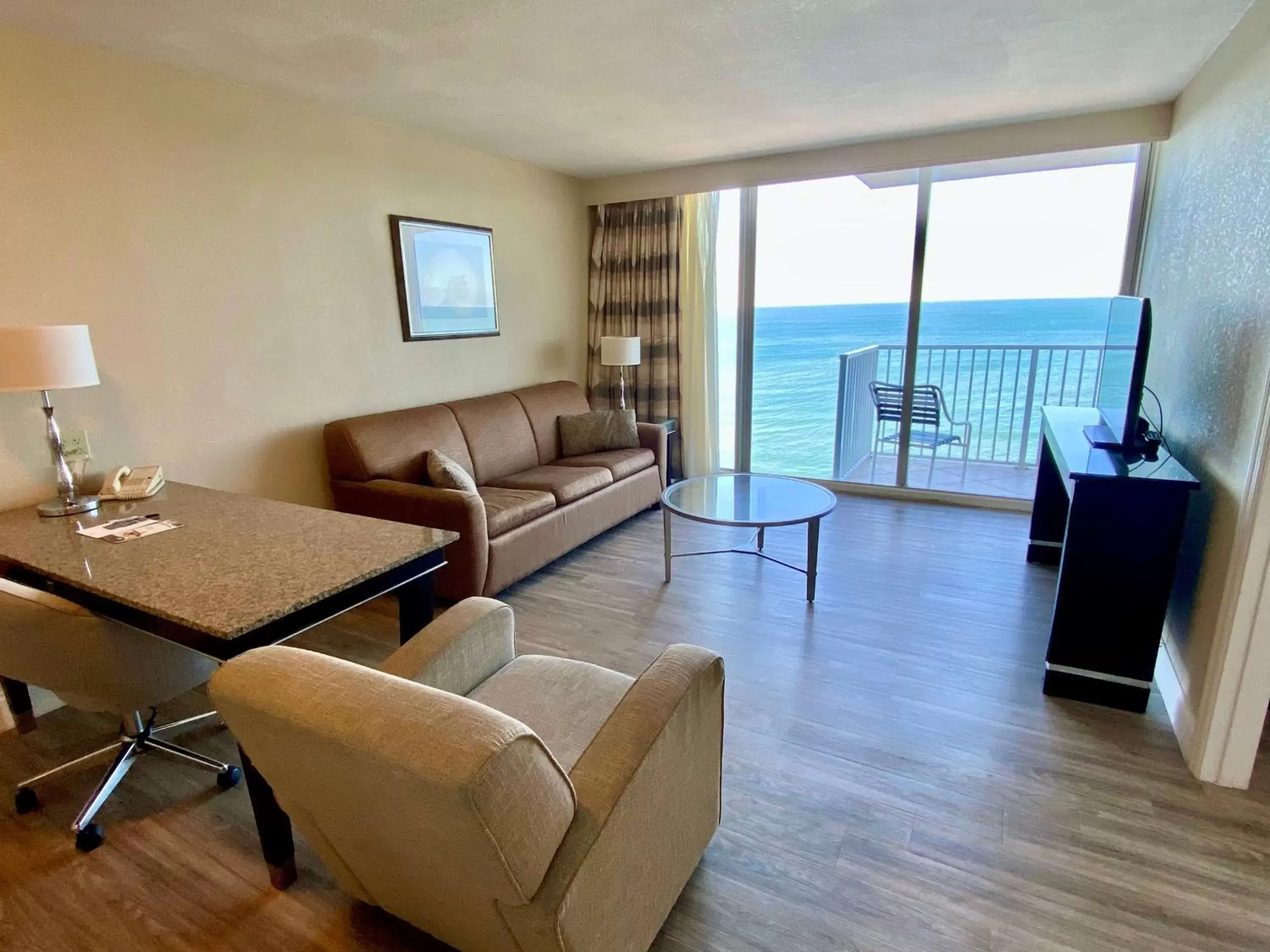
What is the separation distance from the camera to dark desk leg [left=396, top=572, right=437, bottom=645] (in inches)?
69.3

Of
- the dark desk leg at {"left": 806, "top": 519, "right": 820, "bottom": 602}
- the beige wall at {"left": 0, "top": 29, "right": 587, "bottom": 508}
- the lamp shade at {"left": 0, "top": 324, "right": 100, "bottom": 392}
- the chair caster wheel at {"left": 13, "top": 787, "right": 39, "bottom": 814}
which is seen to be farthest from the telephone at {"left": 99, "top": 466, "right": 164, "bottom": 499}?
the dark desk leg at {"left": 806, "top": 519, "right": 820, "bottom": 602}

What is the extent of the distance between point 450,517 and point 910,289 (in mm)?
3393

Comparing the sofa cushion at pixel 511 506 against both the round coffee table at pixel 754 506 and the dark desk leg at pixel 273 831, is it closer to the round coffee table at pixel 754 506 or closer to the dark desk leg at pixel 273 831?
the round coffee table at pixel 754 506

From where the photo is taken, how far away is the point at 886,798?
181 cm

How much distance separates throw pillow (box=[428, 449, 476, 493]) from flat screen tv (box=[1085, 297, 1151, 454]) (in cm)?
265

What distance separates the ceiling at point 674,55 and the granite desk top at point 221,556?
5.20ft

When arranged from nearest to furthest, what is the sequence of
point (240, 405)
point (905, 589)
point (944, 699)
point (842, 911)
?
point (842, 911)
point (944, 699)
point (240, 405)
point (905, 589)

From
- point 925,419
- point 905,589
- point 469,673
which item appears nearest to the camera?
point 469,673

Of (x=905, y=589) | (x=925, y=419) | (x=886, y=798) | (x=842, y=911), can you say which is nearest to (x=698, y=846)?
(x=842, y=911)

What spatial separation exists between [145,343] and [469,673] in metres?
2.03

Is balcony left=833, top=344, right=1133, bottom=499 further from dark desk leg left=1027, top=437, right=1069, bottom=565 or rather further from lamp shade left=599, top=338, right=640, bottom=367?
lamp shade left=599, top=338, right=640, bottom=367

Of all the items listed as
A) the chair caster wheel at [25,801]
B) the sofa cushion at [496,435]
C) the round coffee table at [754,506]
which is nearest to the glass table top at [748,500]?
the round coffee table at [754,506]

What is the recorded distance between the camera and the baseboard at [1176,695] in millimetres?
1951

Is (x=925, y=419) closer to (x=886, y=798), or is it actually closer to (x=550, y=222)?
(x=550, y=222)
